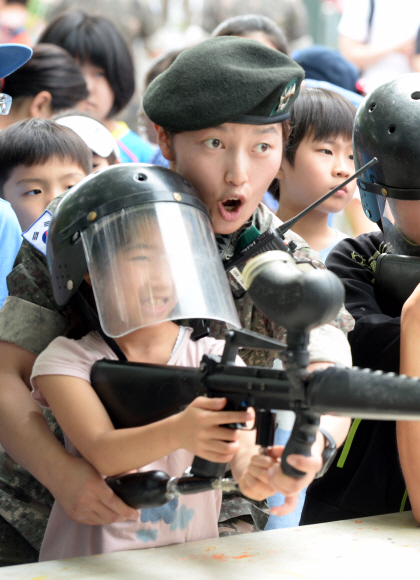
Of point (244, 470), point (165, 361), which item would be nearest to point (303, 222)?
point (165, 361)

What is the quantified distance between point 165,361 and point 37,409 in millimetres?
265

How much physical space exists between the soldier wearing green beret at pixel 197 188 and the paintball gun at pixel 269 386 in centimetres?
16

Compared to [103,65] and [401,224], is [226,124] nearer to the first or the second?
[401,224]

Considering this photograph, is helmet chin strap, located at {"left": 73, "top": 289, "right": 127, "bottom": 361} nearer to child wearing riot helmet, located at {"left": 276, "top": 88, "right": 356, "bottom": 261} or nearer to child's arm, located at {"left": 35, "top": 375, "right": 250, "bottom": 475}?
child's arm, located at {"left": 35, "top": 375, "right": 250, "bottom": 475}

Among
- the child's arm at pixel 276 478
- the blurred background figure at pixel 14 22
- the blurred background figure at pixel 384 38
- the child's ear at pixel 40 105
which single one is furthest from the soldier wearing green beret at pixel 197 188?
the blurred background figure at pixel 384 38

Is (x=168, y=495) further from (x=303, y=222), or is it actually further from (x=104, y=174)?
(x=303, y=222)

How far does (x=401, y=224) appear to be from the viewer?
5.95 feet

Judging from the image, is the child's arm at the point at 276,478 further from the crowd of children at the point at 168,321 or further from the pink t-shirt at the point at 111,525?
the pink t-shirt at the point at 111,525

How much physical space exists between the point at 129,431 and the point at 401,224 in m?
0.94

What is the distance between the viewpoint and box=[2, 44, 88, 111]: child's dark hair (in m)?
3.18

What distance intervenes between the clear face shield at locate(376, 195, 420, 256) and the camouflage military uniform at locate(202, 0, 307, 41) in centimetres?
418

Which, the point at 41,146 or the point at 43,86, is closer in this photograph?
the point at 41,146

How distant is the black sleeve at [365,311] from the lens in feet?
5.55

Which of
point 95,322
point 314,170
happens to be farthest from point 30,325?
point 314,170
